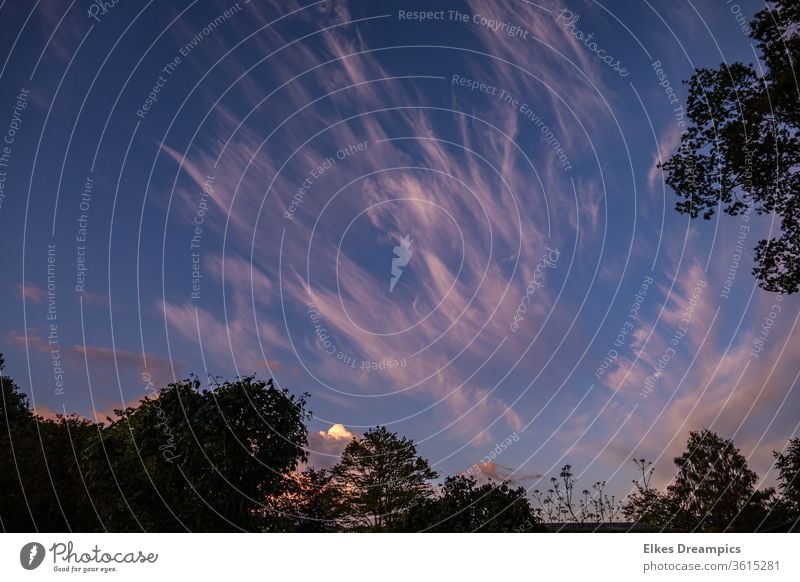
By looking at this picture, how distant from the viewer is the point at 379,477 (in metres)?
29.7

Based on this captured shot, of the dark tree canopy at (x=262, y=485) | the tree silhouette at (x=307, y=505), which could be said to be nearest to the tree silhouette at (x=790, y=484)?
the dark tree canopy at (x=262, y=485)

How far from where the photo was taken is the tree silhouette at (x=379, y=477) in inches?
1019

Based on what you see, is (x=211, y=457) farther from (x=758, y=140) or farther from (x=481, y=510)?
(x=758, y=140)

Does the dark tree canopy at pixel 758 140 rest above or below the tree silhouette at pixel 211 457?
above
